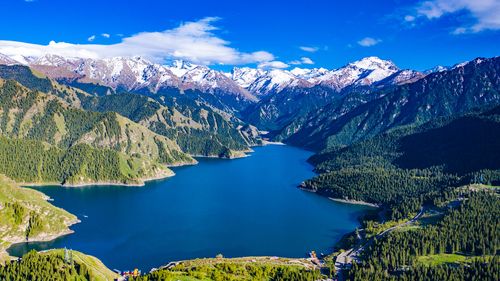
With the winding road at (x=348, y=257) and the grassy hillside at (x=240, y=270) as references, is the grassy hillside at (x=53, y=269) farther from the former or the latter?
the winding road at (x=348, y=257)

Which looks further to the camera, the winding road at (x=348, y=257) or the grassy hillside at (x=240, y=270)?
the winding road at (x=348, y=257)

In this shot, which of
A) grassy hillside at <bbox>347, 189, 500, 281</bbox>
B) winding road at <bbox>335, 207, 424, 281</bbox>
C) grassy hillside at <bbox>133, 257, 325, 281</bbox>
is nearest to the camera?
grassy hillside at <bbox>133, 257, 325, 281</bbox>

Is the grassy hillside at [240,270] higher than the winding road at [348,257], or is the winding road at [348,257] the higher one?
the winding road at [348,257]

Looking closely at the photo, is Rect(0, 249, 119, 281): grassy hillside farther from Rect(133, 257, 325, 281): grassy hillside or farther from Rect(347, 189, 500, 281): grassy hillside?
Rect(347, 189, 500, 281): grassy hillside

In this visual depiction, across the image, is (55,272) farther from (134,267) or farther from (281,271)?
(281,271)

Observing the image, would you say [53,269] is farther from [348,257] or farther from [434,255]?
[434,255]

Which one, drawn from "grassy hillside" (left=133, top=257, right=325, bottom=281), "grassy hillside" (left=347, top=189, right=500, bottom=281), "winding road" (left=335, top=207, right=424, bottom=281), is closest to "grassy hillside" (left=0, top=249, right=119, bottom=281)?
"grassy hillside" (left=133, top=257, right=325, bottom=281)

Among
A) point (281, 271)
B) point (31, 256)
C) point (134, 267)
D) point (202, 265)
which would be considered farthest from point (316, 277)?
point (31, 256)

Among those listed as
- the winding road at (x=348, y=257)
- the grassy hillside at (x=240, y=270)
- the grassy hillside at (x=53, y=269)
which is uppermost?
the winding road at (x=348, y=257)

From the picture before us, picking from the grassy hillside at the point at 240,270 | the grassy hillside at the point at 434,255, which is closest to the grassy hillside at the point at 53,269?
the grassy hillside at the point at 240,270

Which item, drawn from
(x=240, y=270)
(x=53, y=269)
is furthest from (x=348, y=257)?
(x=53, y=269)

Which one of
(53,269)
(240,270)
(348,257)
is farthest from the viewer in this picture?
(348,257)

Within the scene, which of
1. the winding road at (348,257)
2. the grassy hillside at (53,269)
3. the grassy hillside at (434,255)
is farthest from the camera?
the winding road at (348,257)
